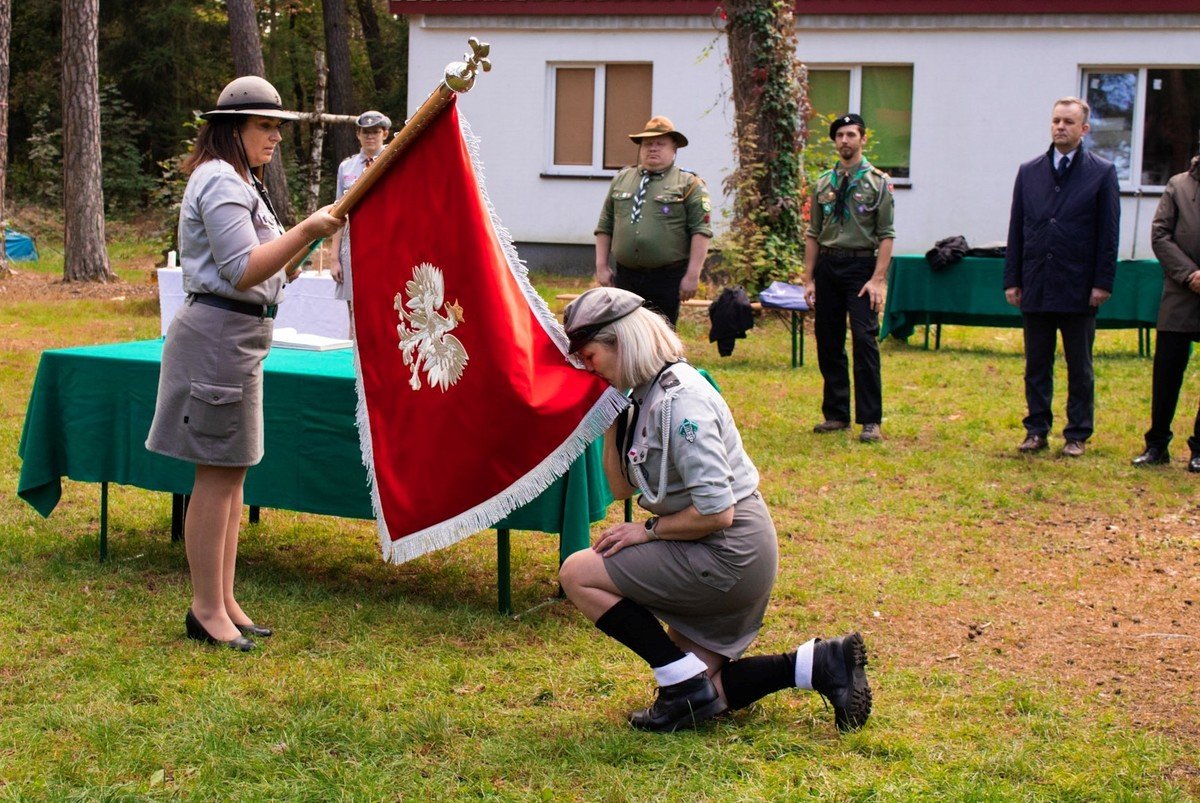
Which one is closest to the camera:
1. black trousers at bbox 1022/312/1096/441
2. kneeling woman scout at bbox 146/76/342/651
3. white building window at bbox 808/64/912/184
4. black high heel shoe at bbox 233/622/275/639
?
kneeling woman scout at bbox 146/76/342/651

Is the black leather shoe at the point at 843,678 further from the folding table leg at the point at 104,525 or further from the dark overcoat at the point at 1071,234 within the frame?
the dark overcoat at the point at 1071,234

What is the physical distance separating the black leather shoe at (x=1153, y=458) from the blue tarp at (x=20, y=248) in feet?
57.2

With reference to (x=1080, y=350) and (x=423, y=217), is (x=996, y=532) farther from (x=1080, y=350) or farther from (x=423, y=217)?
(x=423, y=217)

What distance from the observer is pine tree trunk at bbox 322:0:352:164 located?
89.1 feet

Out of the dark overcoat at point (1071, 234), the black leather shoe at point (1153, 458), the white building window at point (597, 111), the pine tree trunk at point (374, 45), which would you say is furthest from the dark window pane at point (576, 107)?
the pine tree trunk at point (374, 45)

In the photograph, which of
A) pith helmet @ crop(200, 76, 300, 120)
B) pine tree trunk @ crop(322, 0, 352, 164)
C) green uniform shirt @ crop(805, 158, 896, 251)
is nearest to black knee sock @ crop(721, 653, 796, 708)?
pith helmet @ crop(200, 76, 300, 120)

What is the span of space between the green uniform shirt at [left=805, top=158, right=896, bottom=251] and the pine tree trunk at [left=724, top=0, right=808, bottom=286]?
518 centimetres

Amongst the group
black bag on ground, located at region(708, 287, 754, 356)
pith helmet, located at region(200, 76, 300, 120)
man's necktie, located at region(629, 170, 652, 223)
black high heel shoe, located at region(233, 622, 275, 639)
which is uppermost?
pith helmet, located at region(200, 76, 300, 120)

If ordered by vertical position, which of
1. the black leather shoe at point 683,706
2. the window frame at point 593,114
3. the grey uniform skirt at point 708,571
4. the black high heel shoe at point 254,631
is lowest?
the black high heel shoe at point 254,631

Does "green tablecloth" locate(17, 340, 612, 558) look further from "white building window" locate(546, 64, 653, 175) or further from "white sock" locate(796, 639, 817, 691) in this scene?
"white building window" locate(546, 64, 653, 175)

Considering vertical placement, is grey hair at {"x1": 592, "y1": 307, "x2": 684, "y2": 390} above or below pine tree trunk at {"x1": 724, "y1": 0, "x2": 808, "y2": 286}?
below

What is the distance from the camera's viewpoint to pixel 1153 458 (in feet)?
26.8

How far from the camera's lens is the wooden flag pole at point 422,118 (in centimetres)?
411

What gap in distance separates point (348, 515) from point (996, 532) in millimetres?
3202
